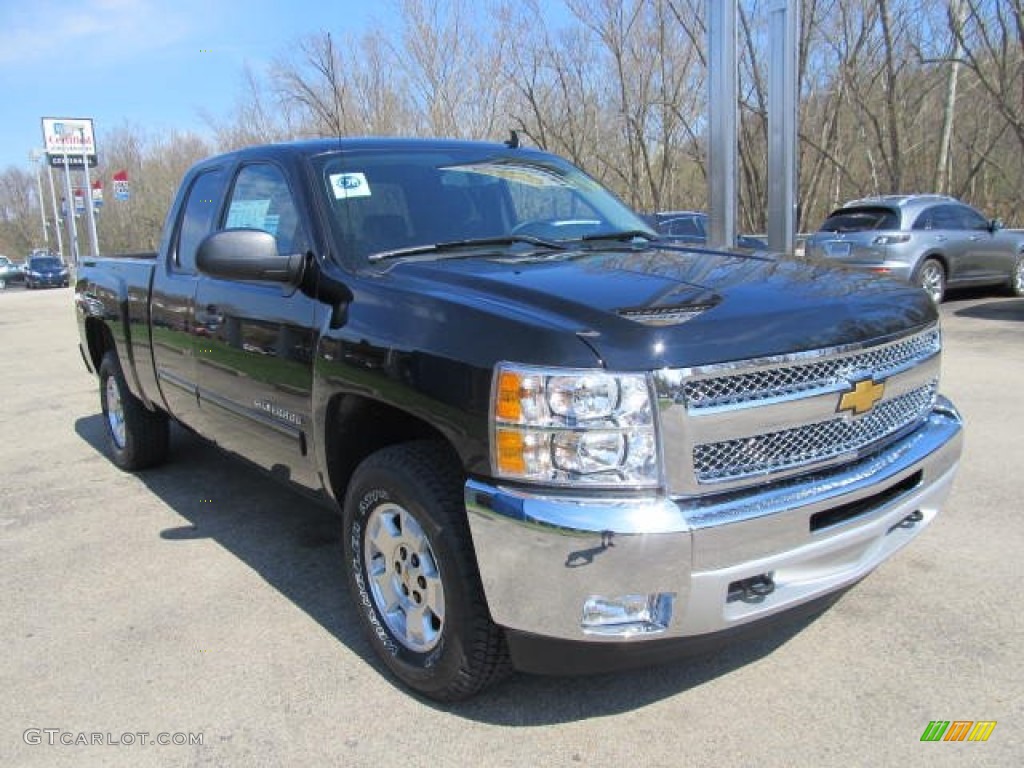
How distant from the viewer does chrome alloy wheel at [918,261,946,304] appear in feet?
42.5

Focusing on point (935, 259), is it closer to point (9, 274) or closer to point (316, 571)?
point (316, 571)

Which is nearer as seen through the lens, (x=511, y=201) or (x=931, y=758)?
(x=931, y=758)

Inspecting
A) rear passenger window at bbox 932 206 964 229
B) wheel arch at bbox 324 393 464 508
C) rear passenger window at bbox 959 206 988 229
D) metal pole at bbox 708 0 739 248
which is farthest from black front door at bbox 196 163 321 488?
rear passenger window at bbox 959 206 988 229

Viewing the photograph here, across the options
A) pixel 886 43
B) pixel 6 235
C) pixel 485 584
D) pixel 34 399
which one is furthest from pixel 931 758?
pixel 6 235

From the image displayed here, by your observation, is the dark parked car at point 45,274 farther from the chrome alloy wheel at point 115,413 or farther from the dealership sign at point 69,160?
the chrome alloy wheel at point 115,413

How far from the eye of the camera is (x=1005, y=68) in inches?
803

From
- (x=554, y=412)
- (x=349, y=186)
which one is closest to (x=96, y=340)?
(x=349, y=186)

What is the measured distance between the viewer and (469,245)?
11.2 ft

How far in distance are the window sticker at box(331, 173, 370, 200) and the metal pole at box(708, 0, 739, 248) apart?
622cm

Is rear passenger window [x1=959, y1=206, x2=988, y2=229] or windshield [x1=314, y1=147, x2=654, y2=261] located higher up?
windshield [x1=314, y1=147, x2=654, y2=261]

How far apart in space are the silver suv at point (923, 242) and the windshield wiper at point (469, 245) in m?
9.74

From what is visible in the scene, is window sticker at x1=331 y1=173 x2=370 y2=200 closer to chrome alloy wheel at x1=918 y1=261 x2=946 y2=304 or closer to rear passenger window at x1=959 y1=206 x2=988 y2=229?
chrome alloy wheel at x1=918 y1=261 x2=946 y2=304

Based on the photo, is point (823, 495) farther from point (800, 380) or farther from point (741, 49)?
point (741, 49)

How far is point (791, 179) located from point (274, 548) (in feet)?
22.4
